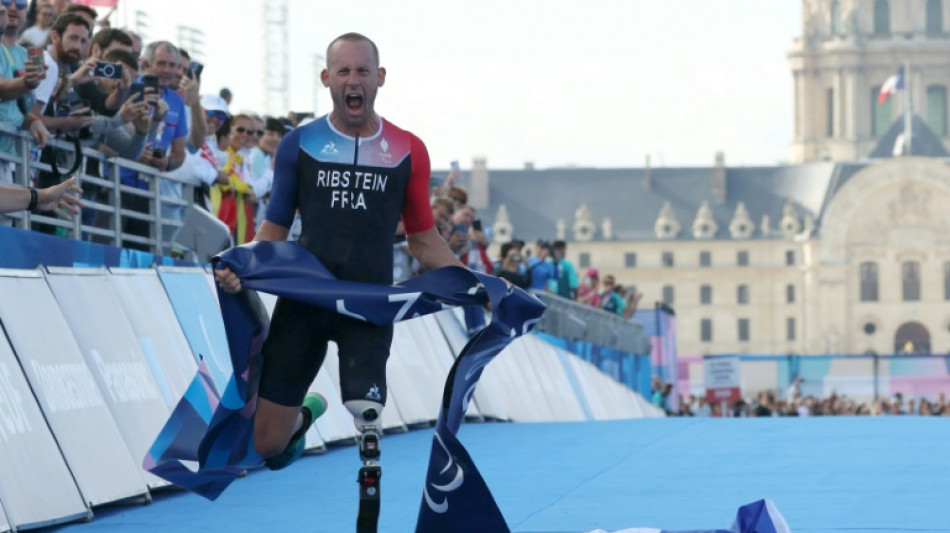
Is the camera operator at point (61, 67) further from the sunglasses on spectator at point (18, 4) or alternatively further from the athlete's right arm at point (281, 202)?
the athlete's right arm at point (281, 202)

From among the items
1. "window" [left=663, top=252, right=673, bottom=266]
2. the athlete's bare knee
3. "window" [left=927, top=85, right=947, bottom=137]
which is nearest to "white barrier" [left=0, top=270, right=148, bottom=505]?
the athlete's bare knee

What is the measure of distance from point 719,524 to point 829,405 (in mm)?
41684

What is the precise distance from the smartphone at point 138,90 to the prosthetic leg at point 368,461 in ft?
19.0

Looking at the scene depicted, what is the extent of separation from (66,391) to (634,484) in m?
3.59

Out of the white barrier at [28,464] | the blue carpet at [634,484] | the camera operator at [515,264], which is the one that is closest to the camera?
the white barrier at [28,464]

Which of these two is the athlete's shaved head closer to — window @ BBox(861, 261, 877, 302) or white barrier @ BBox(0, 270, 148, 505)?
white barrier @ BBox(0, 270, 148, 505)

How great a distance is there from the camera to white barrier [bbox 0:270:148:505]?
10266mm

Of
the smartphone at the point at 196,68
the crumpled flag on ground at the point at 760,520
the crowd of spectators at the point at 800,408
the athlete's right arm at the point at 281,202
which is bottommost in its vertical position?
the crowd of spectators at the point at 800,408

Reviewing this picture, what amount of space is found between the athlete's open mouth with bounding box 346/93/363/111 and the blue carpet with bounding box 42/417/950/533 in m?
2.45

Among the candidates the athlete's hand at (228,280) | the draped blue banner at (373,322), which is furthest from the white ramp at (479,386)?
the athlete's hand at (228,280)

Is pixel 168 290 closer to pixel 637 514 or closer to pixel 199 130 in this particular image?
pixel 199 130

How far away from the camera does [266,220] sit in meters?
8.11

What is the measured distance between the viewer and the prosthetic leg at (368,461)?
7699mm

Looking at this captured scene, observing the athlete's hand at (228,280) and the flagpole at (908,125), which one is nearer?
the athlete's hand at (228,280)
